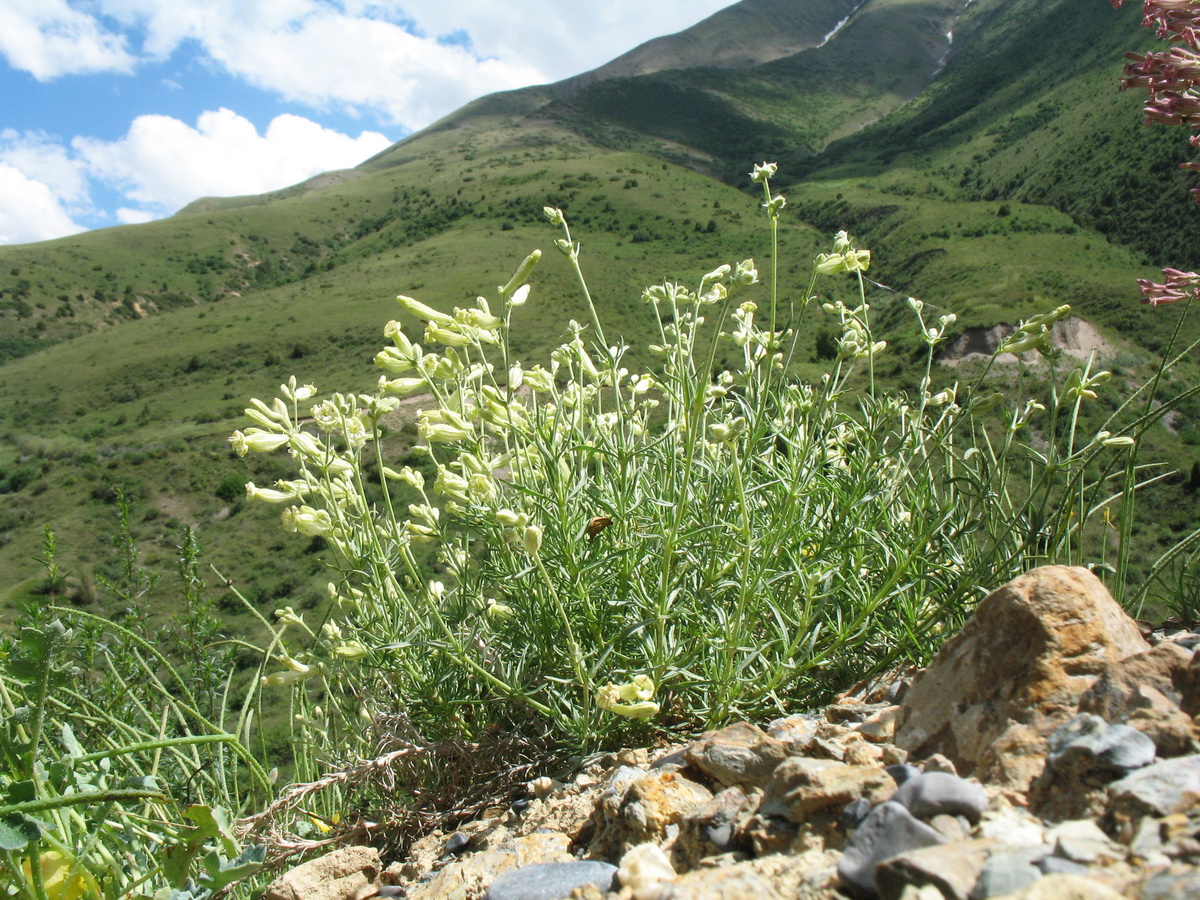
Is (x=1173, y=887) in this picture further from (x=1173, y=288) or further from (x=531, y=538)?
(x=1173, y=288)

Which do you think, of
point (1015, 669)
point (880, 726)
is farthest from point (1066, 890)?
point (880, 726)

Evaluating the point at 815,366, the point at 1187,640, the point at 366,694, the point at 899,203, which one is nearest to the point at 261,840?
the point at 366,694

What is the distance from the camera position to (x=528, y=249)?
338 feet

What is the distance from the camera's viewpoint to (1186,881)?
0.81 meters

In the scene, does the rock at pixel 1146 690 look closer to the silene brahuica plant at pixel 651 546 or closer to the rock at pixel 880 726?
the rock at pixel 880 726

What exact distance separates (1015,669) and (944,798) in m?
0.58

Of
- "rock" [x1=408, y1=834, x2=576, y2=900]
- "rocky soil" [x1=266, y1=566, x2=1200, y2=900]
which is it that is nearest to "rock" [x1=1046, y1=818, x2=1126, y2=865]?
"rocky soil" [x1=266, y1=566, x2=1200, y2=900]

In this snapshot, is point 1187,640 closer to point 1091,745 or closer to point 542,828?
point 1091,745

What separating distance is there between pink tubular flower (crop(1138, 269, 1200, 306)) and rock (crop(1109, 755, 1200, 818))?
5.48 feet

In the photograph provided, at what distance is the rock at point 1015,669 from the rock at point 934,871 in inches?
16.5

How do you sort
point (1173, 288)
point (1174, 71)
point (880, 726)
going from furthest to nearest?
point (1173, 288) → point (1174, 71) → point (880, 726)

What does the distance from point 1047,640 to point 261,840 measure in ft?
7.26

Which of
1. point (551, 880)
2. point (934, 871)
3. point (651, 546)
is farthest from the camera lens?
point (651, 546)

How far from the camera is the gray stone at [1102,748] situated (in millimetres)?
1116
